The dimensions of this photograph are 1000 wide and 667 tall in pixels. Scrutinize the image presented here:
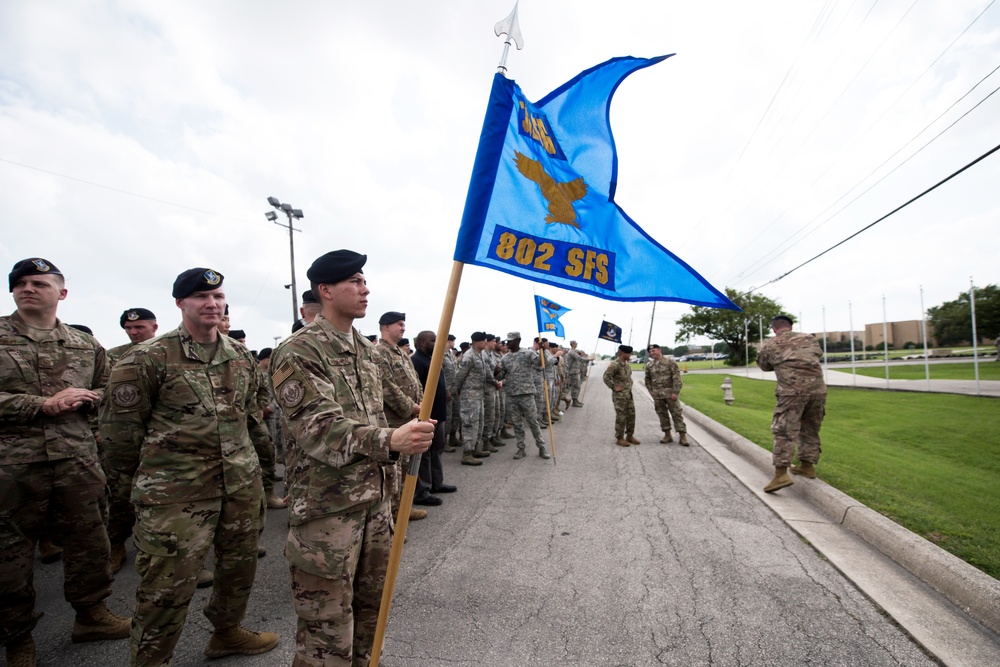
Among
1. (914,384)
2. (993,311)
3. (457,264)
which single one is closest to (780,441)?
(457,264)

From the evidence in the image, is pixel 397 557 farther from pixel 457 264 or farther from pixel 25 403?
pixel 25 403

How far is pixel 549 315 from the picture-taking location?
41.9ft

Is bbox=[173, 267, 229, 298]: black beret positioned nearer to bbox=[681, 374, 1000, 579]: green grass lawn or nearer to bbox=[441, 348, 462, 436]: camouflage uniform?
bbox=[681, 374, 1000, 579]: green grass lawn

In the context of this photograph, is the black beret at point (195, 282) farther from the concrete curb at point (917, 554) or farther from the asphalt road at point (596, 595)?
the concrete curb at point (917, 554)

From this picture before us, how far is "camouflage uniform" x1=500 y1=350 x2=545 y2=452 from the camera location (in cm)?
888

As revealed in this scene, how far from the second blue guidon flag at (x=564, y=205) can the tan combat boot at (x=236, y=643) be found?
8.57ft

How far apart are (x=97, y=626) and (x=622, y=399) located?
28.5 ft

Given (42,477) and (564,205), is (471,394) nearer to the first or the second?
(42,477)

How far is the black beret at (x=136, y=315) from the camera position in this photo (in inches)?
183

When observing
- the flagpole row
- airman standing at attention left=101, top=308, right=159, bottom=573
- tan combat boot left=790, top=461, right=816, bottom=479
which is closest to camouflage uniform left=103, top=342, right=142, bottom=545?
airman standing at attention left=101, top=308, right=159, bottom=573

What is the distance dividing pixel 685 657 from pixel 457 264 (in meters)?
2.64

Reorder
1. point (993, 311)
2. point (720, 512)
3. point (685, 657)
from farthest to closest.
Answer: point (993, 311) → point (720, 512) → point (685, 657)

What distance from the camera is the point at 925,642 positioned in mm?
2824

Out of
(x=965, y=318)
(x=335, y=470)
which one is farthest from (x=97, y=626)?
(x=965, y=318)
